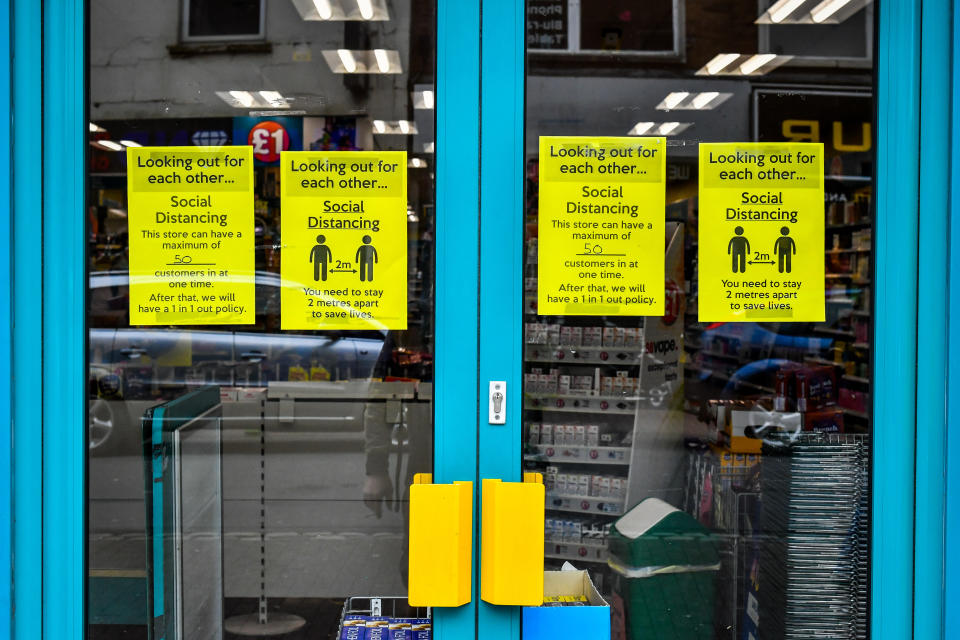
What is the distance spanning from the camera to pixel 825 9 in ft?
7.63

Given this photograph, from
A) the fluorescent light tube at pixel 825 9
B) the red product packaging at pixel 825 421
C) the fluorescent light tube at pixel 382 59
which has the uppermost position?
the fluorescent light tube at pixel 825 9

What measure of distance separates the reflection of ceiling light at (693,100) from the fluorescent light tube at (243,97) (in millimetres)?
1212

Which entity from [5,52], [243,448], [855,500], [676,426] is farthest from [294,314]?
[676,426]

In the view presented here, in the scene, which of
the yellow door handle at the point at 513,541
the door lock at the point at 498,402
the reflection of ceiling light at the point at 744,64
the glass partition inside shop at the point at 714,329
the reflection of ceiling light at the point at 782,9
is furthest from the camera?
the reflection of ceiling light at the point at 744,64

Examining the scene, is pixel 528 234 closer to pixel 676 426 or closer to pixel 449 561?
pixel 449 561

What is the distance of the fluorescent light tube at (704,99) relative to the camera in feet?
7.75

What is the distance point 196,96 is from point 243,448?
2.14m

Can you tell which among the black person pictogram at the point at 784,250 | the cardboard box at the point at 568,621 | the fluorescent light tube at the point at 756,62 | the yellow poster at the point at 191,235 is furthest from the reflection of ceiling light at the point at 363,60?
the cardboard box at the point at 568,621

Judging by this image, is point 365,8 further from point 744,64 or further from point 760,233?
point 760,233

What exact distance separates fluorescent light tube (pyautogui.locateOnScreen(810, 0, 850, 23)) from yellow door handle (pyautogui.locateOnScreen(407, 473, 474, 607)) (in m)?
1.65

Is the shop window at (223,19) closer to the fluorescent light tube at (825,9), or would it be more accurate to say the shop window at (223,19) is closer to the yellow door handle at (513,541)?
the yellow door handle at (513,541)

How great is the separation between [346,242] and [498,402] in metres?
0.59

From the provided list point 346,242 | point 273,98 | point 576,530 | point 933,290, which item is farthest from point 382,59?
point 933,290

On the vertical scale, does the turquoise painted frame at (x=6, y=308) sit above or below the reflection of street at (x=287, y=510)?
above
